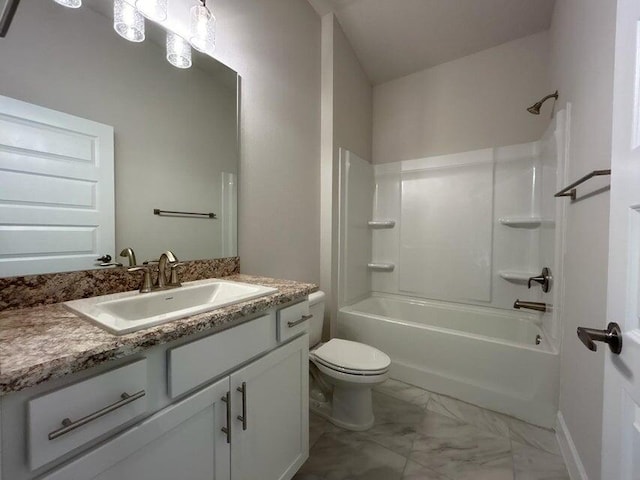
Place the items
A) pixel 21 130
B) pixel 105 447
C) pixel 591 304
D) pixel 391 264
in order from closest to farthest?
1. pixel 105 447
2. pixel 21 130
3. pixel 591 304
4. pixel 391 264

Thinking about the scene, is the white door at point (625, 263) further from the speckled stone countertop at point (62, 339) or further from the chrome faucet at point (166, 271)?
the chrome faucet at point (166, 271)

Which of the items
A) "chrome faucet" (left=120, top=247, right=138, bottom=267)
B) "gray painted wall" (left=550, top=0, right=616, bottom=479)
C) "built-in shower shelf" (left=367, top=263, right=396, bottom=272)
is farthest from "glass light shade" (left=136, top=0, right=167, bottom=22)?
"built-in shower shelf" (left=367, top=263, right=396, bottom=272)

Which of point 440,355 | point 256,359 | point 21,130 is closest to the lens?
point 21,130

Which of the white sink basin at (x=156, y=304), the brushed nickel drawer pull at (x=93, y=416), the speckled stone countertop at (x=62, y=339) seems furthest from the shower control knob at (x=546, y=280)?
the brushed nickel drawer pull at (x=93, y=416)

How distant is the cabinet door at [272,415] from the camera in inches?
34.3

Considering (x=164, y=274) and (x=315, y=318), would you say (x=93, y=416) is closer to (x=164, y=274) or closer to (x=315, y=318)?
(x=164, y=274)

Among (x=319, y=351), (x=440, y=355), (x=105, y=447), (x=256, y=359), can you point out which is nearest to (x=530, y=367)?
(x=440, y=355)

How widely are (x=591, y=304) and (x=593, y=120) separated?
800 millimetres

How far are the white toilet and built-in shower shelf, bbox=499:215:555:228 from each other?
5.15ft

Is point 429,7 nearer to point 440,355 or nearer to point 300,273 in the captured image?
point 300,273

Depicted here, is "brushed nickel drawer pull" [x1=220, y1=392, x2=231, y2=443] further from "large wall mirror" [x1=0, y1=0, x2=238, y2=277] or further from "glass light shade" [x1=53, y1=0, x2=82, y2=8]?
"glass light shade" [x1=53, y1=0, x2=82, y2=8]

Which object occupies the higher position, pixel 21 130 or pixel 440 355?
pixel 21 130

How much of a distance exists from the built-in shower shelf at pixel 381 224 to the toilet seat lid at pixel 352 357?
1.41 meters

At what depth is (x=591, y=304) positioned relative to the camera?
1.12m
